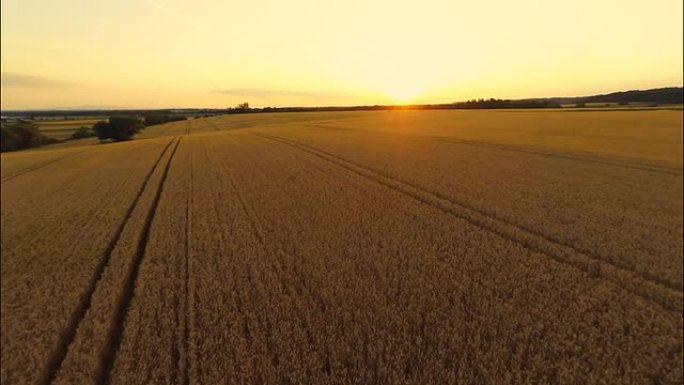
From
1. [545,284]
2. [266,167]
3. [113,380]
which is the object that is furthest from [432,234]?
[266,167]

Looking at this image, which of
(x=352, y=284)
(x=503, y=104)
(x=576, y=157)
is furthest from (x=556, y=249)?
(x=503, y=104)

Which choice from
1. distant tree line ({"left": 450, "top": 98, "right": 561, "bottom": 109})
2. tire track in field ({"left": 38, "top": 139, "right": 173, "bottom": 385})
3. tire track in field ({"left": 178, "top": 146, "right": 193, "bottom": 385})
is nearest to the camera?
tire track in field ({"left": 178, "top": 146, "right": 193, "bottom": 385})

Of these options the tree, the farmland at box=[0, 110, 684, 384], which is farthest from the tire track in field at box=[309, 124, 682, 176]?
the tree

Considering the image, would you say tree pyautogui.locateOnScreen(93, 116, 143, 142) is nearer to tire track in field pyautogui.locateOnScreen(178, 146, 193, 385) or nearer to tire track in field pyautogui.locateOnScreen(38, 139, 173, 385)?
tire track in field pyautogui.locateOnScreen(38, 139, 173, 385)

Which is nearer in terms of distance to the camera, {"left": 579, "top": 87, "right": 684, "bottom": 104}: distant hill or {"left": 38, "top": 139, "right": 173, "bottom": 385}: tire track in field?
{"left": 38, "top": 139, "right": 173, "bottom": 385}: tire track in field

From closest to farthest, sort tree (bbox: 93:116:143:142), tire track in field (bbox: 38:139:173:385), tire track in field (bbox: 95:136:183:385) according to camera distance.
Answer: tire track in field (bbox: 95:136:183:385) → tire track in field (bbox: 38:139:173:385) → tree (bbox: 93:116:143:142)

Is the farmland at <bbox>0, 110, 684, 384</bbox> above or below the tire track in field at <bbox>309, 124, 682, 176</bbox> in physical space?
above
